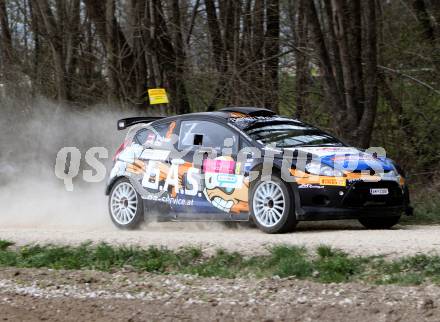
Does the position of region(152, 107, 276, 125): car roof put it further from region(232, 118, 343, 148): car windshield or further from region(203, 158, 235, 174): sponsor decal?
region(203, 158, 235, 174): sponsor decal

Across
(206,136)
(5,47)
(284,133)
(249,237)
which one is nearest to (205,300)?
(249,237)

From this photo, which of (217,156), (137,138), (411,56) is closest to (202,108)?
(411,56)

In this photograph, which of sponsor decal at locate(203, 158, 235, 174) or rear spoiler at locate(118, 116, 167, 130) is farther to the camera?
rear spoiler at locate(118, 116, 167, 130)

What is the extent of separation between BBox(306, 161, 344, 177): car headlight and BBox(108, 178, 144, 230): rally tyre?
2.96m

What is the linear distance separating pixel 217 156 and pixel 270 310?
4.54m

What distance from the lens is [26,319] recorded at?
26.6ft

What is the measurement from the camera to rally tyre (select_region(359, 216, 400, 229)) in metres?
12.1

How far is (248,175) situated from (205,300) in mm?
3605

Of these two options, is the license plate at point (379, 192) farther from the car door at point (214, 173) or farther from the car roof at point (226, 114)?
the car roof at point (226, 114)

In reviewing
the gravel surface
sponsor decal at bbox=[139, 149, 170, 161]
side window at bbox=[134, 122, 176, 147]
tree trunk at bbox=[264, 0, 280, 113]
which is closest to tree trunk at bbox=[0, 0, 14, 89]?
tree trunk at bbox=[264, 0, 280, 113]

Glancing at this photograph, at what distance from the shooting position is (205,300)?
27.0ft

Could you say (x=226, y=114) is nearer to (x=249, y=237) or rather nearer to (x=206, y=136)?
(x=206, y=136)

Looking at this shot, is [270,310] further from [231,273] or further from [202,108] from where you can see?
[202,108]

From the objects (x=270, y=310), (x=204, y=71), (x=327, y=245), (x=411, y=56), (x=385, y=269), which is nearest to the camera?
(x=270, y=310)
